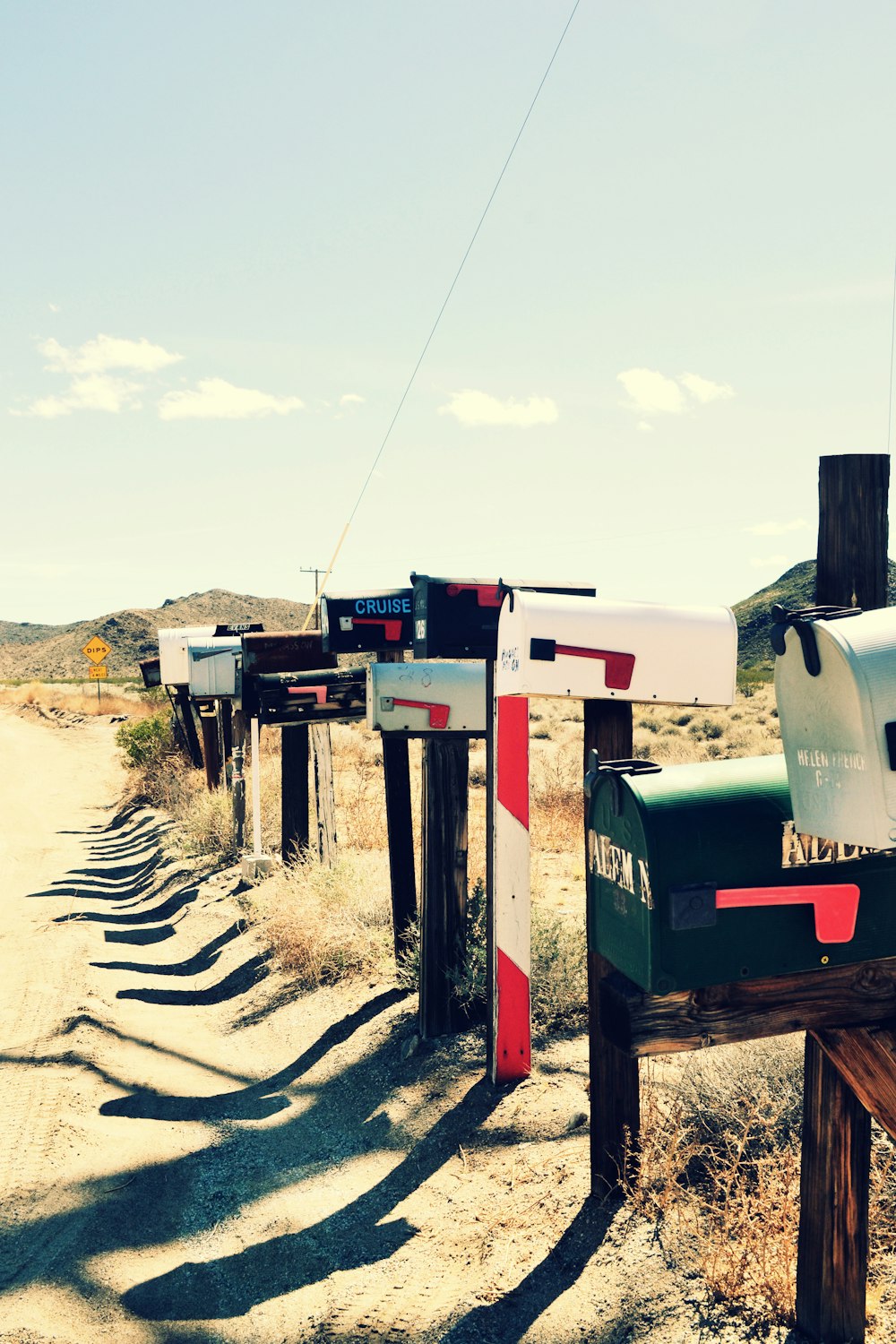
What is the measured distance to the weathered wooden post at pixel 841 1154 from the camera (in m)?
2.41

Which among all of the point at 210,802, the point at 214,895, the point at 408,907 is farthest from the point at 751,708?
the point at 408,907

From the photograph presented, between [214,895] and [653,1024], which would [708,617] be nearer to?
[653,1024]

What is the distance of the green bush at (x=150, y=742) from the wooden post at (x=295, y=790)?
740cm

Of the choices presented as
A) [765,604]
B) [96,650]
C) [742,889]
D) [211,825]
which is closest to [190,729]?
[211,825]

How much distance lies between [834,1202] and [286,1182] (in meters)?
2.11

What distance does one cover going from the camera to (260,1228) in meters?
3.48

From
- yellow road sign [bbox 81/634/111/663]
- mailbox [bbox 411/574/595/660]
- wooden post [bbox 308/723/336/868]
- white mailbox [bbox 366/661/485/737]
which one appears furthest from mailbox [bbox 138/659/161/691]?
yellow road sign [bbox 81/634/111/663]

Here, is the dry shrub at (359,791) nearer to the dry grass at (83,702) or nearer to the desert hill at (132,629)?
the dry grass at (83,702)

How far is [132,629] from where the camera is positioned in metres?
93.1

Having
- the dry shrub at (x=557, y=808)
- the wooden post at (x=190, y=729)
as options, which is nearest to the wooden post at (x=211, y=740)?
the wooden post at (x=190, y=729)

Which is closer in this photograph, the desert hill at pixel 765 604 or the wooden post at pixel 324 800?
the wooden post at pixel 324 800

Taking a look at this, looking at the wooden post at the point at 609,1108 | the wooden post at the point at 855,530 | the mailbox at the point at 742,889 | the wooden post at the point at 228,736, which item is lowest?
the wooden post at the point at 609,1108

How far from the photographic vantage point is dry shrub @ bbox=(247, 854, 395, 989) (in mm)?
5781

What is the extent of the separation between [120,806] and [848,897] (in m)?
14.0
